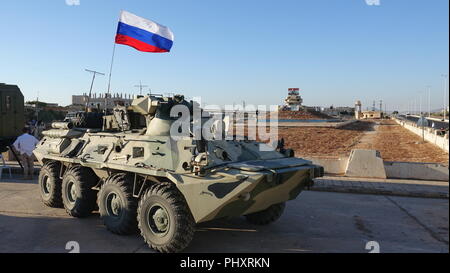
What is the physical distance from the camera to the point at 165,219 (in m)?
5.19

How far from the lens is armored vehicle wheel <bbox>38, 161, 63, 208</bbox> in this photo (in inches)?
294

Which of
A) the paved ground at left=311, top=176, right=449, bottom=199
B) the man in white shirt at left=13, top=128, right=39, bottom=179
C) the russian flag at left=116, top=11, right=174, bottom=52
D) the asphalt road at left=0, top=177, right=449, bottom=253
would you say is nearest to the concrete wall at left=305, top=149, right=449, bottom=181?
the paved ground at left=311, top=176, right=449, bottom=199

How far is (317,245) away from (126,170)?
294 centimetres

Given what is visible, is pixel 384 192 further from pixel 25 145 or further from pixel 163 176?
pixel 25 145

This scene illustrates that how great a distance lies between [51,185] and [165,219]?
3400mm

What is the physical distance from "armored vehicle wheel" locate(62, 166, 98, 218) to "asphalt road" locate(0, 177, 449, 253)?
0.56ft

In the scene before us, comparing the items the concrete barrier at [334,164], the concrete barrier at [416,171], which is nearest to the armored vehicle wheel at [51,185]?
the concrete barrier at [334,164]

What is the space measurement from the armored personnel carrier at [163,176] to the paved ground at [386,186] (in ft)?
10.2

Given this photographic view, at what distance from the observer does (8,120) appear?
40.3ft

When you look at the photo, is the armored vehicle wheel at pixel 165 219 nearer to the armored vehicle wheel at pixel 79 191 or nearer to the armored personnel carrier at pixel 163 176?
the armored personnel carrier at pixel 163 176

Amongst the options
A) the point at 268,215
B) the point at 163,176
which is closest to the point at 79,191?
the point at 163,176

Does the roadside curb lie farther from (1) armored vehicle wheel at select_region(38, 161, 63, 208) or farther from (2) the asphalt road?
(1) armored vehicle wheel at select_region(38, 161, 63, 208)
